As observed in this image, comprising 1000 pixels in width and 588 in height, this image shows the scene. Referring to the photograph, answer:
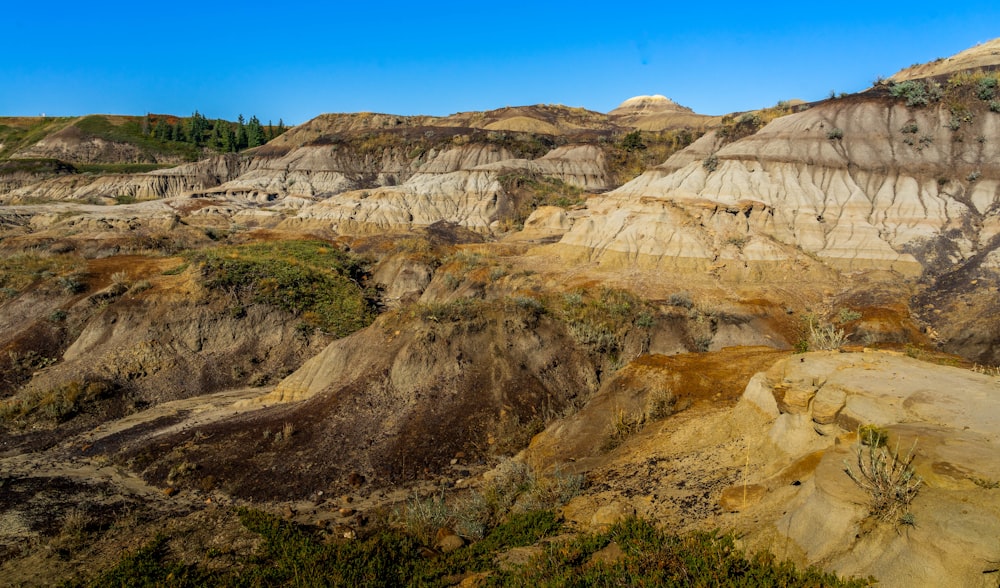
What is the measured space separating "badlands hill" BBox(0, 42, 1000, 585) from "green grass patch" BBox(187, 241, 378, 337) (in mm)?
194

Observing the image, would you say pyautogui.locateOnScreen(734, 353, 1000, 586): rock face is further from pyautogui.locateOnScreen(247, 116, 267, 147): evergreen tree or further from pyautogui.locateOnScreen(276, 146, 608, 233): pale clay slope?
pyautogui.locateOnScreen(247, 116, 267, 147): evergreen tree

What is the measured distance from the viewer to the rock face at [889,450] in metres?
→ 5.60

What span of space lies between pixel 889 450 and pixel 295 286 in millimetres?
28482

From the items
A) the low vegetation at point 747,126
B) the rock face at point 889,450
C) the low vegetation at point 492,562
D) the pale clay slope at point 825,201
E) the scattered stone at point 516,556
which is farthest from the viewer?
the low vegetation at point 747,126

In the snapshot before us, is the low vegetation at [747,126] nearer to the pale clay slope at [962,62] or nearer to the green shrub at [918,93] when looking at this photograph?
the green shrub at [918,93]

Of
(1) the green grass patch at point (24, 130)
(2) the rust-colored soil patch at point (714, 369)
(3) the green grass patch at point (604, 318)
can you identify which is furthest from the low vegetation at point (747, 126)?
(1) the green grass patch at point (24, 130)

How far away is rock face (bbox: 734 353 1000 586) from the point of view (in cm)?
560

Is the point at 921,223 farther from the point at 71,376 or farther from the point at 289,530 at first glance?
the point at 71,376

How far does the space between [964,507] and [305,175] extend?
3733 inches

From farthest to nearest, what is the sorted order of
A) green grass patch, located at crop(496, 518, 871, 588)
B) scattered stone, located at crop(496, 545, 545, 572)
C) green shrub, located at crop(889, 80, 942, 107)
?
1. green shrub, located at crop(889, 80, 942, 107)
2. scattered stone, located at crop(496, 545, 545, 572)
3. green grass patch, located at crop(496, 518, 871, 588)

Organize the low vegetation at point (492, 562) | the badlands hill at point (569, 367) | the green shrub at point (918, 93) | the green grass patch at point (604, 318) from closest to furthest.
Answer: the low vegetation at point (492, 562), the badlands hill at point (569, 367), the green grass patch at point (604, 318), the green shrub at point (918, 93)

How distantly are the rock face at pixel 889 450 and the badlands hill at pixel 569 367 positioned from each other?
4 cm

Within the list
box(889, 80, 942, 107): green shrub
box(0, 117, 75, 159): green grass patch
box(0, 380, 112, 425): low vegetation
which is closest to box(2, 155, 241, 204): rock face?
box(0, 117, 75, 159): green grass patch

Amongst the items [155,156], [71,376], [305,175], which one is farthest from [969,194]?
[155,156]
